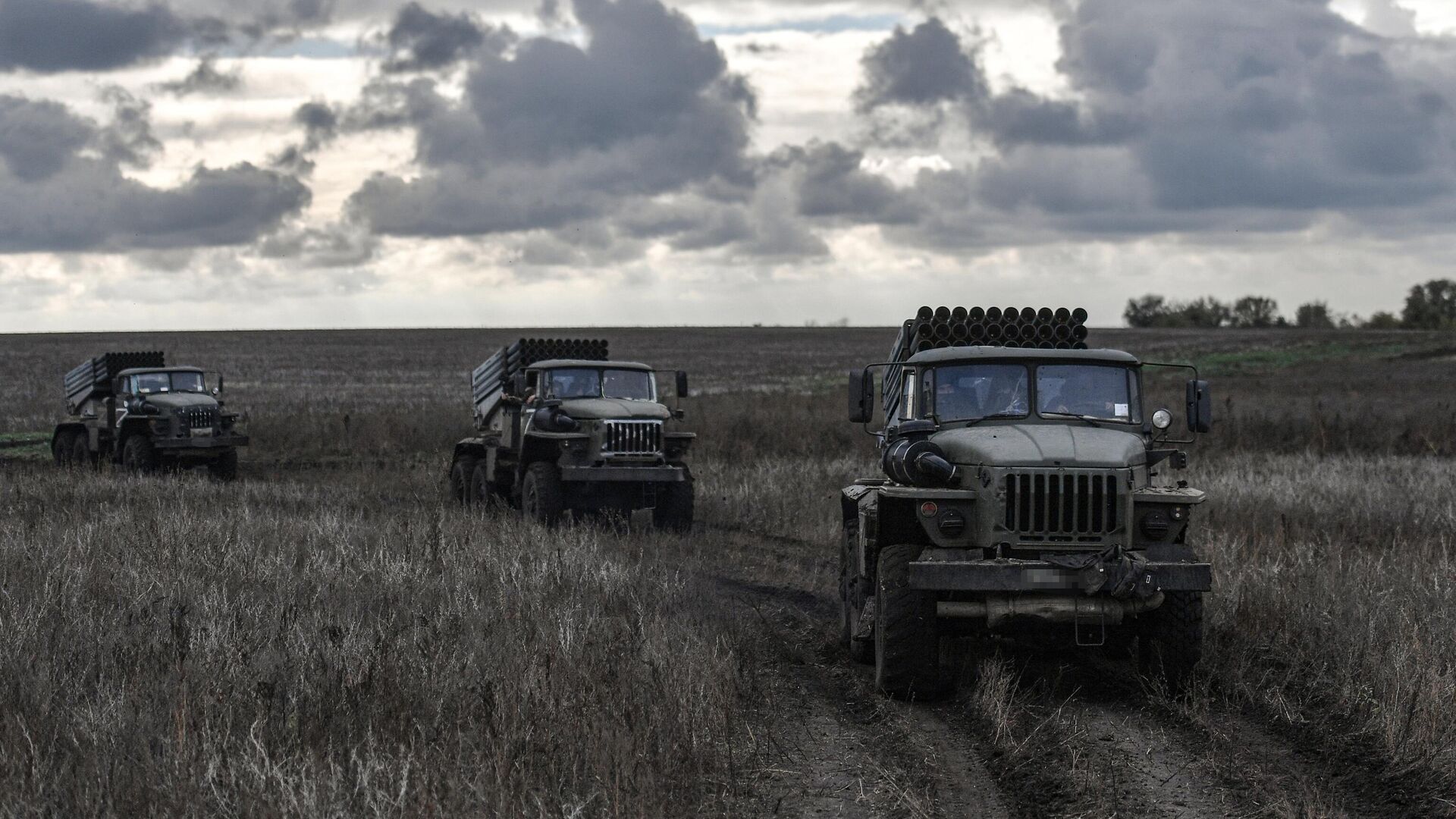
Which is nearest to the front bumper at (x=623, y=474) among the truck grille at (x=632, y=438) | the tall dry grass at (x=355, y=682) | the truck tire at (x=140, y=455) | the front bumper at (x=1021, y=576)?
the truck grille at (x=632, y=438)

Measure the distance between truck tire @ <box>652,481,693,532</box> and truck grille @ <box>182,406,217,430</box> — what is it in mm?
11854

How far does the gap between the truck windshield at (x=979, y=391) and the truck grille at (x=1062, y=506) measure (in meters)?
1.06

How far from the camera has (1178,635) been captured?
8.41 metres

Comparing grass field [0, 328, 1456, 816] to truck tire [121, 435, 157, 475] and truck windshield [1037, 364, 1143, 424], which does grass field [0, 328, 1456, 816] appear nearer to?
truck windshield [1037, 364, 1143, 424]

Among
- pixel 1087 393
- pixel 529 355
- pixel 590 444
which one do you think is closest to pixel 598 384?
pixel 590 444

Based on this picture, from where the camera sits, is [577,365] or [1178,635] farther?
[577,365]

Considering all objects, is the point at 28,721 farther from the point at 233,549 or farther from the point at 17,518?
the point at 17,518

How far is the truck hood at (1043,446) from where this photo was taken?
825 centimetres

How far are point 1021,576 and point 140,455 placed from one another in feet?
72.4

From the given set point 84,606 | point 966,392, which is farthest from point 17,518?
point 966,392

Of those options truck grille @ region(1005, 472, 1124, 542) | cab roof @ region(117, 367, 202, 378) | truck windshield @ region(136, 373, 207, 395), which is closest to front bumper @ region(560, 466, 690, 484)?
truck grille @ region(1005, 472, 1124, 542)

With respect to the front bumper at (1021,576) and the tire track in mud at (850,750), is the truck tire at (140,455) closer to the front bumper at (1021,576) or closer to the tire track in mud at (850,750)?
the tire track in mud at (850,750)

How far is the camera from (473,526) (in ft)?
51.0

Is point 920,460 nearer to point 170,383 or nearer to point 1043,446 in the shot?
point 1043,446
